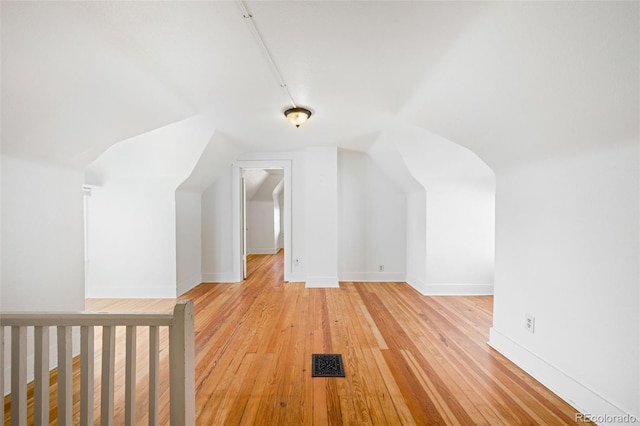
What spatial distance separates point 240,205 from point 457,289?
3801 millimetres

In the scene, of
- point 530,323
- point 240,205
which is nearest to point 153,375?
point 530,323

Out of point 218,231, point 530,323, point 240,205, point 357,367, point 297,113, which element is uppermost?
point 297,113

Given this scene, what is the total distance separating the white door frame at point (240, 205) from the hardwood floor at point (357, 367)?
3.43ft

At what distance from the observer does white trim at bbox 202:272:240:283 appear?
15.5 ft

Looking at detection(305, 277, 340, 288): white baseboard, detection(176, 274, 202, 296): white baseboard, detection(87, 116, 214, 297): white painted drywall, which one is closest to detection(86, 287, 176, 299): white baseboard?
detection(87, 116, 214, 297): white painted drywall

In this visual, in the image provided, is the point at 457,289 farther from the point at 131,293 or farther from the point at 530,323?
the point at 131,293

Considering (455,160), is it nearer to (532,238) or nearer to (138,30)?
(532,238)

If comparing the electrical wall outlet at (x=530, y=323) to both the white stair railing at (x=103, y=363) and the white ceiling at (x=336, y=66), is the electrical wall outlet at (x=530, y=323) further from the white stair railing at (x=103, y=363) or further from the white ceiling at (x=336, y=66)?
the white stair railing at (x=103, y=363)

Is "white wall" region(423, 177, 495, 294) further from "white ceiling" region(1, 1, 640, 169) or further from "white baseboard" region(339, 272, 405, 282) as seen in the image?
"white ceiling" region(1, 1, 640, 169)

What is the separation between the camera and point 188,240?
4234 mm

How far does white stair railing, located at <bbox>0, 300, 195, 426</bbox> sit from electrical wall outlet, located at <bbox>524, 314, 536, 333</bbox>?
237 centimetres

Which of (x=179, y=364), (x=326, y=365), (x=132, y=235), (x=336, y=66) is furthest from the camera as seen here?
(x=132, y=235)

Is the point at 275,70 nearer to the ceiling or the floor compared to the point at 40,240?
nearer to the ceiling

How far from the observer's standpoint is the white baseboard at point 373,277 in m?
4.69
